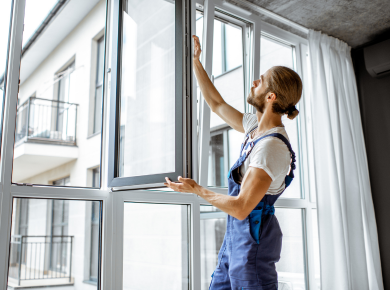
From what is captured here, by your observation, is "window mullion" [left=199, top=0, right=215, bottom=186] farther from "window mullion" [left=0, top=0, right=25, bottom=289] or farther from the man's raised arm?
"window mullion" [left=0, top=0, right=25, bottom=289]

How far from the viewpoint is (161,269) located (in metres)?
2.47

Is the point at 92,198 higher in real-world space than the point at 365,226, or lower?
higher

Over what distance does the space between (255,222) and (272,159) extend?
285 mm

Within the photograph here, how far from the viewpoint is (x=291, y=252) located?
3.24 meters

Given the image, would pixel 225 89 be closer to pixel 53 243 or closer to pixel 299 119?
pixel 299 119

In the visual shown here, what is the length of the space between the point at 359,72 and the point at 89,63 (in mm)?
2952

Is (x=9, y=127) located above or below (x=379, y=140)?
below

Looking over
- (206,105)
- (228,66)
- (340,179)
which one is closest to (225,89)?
(228,66)

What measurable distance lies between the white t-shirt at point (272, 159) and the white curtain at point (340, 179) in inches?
69.8

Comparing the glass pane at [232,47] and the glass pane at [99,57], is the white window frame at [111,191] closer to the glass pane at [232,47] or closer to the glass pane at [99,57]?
the glass pane at [232,47]

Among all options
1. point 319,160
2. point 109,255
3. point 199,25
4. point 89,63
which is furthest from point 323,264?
point 89,63

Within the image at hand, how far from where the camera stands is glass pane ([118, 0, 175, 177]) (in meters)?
2.08

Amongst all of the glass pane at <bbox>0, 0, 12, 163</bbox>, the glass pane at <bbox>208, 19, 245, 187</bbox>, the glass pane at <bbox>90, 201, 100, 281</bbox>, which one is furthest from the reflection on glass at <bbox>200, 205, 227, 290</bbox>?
the glass pane at <bbox>0, 0, 12, 163</bbox>

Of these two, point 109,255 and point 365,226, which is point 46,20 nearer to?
point 109,255
